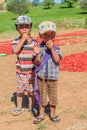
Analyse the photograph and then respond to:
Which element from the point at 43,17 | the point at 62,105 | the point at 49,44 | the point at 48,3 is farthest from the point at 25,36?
the point at 48,3

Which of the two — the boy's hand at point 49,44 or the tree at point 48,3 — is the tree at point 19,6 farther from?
the boy's hand at point 49,44

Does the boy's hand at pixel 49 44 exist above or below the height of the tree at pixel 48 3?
above

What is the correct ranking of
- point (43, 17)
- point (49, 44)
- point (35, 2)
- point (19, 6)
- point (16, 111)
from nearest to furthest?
point (49, 44) < point (16, 111) < point (43, 17) < point (19, 6) < point (35, 2)

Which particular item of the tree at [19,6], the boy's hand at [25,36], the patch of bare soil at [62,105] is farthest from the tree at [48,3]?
the boy's hand at [25,36]

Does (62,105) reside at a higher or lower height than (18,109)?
lower

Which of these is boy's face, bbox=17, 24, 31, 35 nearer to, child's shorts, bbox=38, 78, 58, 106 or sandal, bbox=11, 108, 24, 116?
child's shorts, bbox=38, 78, 58, 106

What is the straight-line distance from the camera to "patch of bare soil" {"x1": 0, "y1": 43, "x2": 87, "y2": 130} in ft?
23.3

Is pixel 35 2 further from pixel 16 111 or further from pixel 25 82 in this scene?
pixel 25 82

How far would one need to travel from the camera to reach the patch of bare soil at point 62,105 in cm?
711

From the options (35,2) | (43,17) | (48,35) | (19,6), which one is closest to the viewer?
(48,35)

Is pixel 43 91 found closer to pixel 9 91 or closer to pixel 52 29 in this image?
pixel 52 29

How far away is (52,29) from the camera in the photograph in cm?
673

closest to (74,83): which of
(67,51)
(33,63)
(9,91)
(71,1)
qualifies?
(9,91)

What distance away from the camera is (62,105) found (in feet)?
27.4
